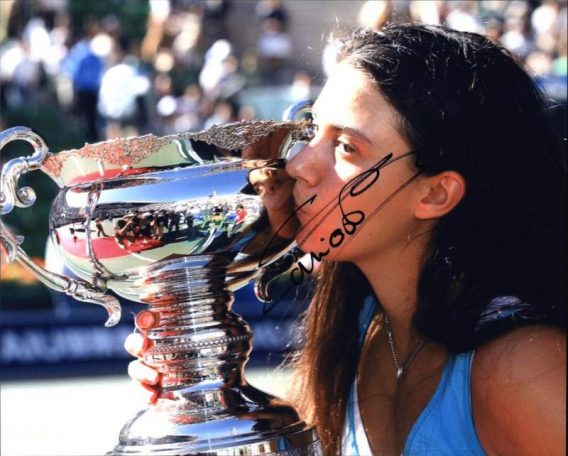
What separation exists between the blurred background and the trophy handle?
144 inches

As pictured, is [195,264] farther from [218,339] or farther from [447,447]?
[447,447]

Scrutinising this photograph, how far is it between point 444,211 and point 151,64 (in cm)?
900

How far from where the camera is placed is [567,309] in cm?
158

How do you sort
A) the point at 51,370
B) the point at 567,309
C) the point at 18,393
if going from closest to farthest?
the point at 567,309 < the point at 18,393 < the point at 51,370

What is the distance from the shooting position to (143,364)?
176 cm

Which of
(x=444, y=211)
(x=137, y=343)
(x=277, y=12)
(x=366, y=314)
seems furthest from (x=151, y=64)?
(x=444, y=211)

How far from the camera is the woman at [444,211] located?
1.59 meters

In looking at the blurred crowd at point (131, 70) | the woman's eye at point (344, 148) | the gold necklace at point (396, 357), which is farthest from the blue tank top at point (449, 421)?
the blurred crowd at point (131, 70)

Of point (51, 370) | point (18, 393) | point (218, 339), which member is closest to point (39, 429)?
point (18, 393)

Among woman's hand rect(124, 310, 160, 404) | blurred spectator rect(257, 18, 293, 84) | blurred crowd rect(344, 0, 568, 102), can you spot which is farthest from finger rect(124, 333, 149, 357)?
blurred spectator rect(257, 18, 293, 84)

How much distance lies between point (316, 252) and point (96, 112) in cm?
811

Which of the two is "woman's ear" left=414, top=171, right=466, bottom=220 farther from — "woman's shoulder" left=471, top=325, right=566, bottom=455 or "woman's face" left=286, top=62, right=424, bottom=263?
"woman's shoulder" left=471, top=325, right=566, bottom=455

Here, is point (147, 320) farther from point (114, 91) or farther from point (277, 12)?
point (277, 12)

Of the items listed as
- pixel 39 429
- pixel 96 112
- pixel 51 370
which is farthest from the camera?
pixel 96 112
